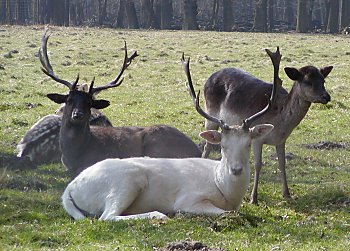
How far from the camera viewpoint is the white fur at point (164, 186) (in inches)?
321

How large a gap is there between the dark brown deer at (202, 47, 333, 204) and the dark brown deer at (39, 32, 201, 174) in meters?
0.78

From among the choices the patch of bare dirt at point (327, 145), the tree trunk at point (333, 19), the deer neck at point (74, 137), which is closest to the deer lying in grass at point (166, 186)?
the deer neck at point (74, 137)

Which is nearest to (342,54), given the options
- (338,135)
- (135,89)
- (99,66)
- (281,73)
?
(281,73)

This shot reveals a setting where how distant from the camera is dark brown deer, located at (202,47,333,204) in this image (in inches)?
392

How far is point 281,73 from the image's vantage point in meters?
23.1

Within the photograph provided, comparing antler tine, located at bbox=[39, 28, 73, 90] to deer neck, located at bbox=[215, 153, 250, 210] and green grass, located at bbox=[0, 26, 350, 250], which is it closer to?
green grass, located at bbox=[0, 26, 350, 250]

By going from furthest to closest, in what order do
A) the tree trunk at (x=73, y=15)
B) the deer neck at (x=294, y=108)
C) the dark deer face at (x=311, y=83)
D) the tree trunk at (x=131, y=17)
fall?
the tree trunk at (x=73, y=15) < the tree trunk at (x=131, y=17) < the deer neck at (x=294, y=108) < the dark deer face at (x=311, y=83)

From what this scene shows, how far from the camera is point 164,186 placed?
27.7 feet

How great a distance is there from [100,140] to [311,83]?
300 centimetres

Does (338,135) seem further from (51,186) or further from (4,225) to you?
(4,225)

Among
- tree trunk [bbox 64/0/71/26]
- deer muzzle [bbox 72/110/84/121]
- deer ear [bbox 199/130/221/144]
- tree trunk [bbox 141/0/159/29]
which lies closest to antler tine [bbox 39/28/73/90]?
deer muzzle [bbox 72/110/84/121]

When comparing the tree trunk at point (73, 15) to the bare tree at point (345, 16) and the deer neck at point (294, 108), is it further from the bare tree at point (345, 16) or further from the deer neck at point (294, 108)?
the deer neck at point (294, 108)

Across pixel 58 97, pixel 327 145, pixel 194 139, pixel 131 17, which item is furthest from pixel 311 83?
pixel 131 17

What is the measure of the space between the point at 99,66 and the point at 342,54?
939 cm
